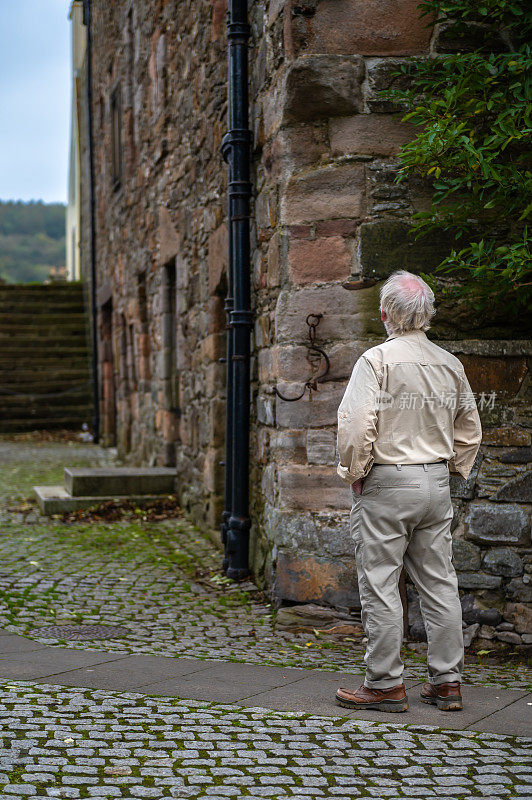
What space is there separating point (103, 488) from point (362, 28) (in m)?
5.58

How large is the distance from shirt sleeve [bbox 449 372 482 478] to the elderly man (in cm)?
12

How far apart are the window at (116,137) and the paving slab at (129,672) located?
33.4 ft

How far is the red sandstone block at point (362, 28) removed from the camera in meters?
5.23

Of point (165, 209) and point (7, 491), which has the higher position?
point (165, 209)

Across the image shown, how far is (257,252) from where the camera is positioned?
624 cm

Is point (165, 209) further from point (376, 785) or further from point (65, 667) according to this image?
point (376, 785)

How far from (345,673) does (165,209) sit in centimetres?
650

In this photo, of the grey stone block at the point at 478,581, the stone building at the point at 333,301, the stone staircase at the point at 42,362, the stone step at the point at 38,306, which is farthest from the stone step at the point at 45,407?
the grey stone block at the point at 478,581

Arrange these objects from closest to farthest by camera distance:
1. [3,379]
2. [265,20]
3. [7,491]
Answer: [265,20] < [7,491] < [3,379]

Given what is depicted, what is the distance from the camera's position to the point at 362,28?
5266 millimetres

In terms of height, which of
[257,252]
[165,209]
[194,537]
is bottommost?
[194,537]

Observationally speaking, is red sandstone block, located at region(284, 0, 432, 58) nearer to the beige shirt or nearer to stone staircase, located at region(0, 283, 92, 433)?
the beige shirt

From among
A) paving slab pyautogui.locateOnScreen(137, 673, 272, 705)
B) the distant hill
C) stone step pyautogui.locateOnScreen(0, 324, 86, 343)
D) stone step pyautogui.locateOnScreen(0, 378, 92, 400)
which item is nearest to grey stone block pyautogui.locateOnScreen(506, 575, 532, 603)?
paving slab pyautogui.locateOnScreen(137, 673, 272, 705)

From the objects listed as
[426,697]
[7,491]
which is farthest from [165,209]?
[426,697]
